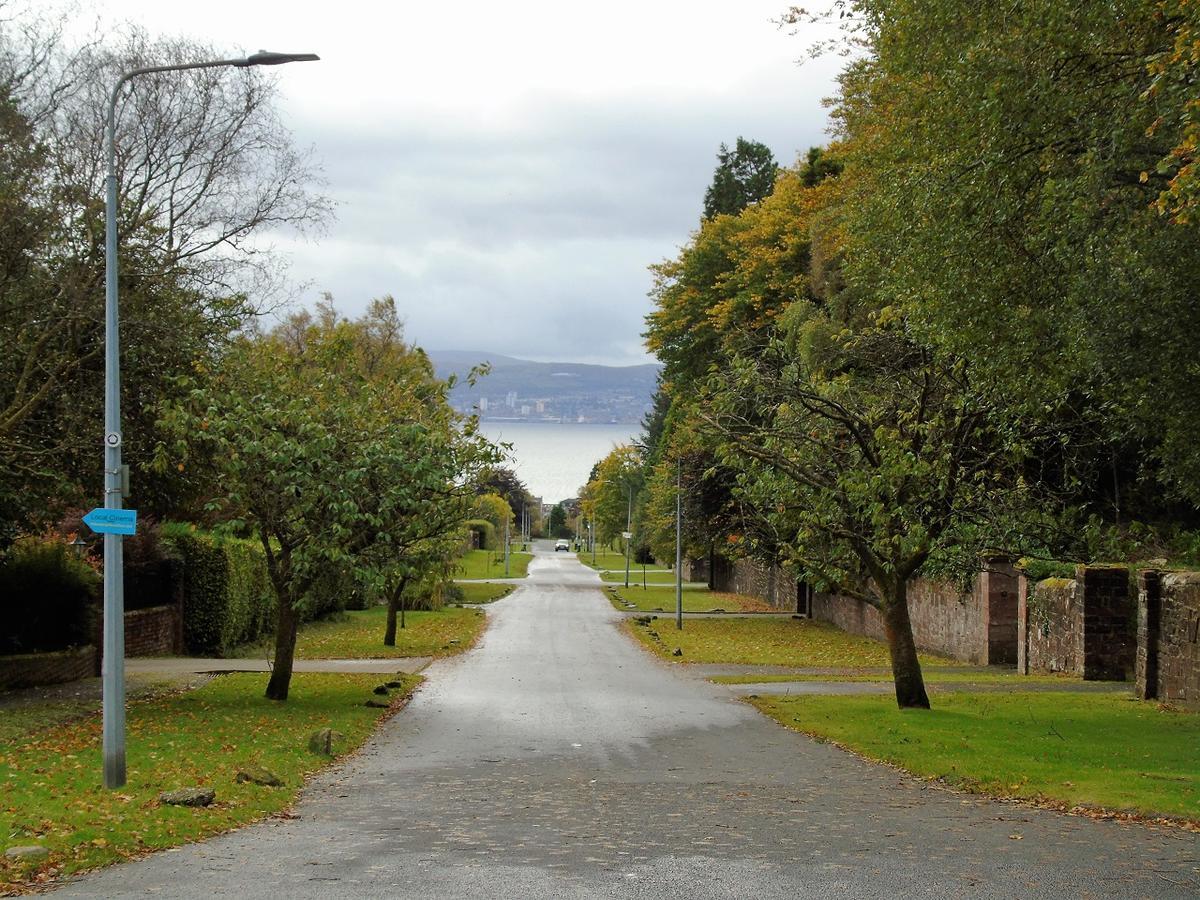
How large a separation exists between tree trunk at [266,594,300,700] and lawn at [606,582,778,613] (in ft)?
103

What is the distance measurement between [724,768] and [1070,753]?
4.29 metres

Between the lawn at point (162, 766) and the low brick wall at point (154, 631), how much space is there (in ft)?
19.1

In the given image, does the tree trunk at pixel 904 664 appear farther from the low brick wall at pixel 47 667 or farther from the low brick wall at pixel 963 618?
the low brick wall at pixel 47 667

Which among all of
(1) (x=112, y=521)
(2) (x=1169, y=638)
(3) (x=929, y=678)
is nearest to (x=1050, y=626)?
(3) (x=929, y=678)

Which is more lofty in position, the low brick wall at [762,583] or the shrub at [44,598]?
the shrub at [44,598]

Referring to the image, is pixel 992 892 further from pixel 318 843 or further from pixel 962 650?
pixel 962 650

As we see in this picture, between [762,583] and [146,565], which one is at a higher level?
[146,565]

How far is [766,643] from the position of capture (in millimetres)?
37219

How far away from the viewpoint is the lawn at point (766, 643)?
103 feet

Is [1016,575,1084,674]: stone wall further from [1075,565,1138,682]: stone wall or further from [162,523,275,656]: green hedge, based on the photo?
[162,523,275,656]: green hedge

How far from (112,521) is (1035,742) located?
38.1ft

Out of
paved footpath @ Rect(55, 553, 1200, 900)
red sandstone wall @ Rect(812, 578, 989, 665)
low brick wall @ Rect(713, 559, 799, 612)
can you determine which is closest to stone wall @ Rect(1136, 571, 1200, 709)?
paved footpath @ Rect(55, 553, 1200, 900)

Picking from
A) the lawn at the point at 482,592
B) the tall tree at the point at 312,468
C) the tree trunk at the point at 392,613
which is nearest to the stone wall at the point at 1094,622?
the tall tree at the point at 312,468

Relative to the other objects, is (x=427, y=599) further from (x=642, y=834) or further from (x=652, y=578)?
(x=642, y=834)
